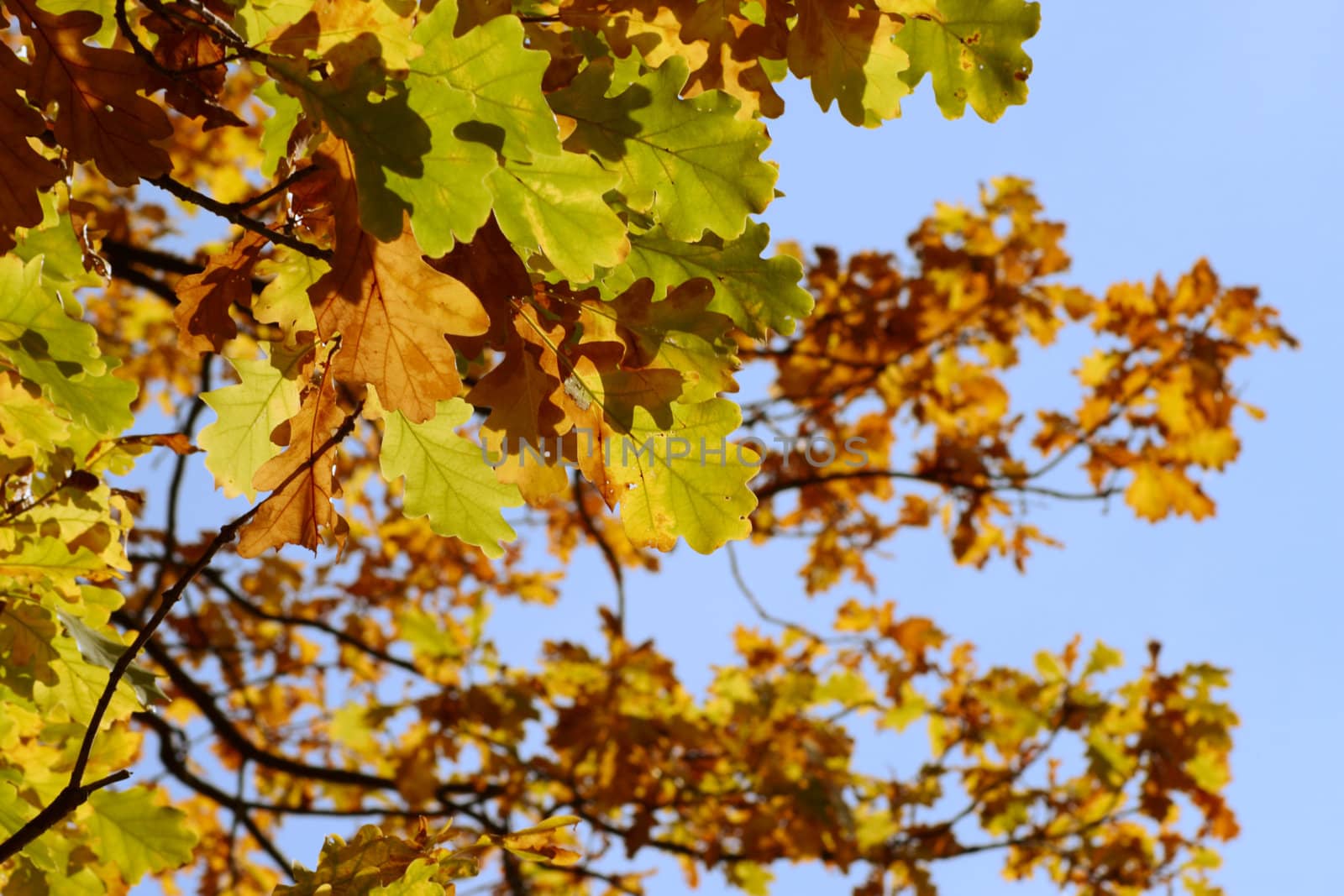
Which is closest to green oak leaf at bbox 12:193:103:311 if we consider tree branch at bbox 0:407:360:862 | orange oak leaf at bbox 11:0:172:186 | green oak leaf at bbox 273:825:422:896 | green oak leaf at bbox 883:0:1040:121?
orange oak leaf at bbox 11:0:172:186

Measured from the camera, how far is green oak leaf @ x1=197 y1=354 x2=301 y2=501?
1.68 metres

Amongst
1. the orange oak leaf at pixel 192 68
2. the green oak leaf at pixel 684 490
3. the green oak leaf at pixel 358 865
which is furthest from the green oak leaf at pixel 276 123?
the green oak leaf at pixel 358 865

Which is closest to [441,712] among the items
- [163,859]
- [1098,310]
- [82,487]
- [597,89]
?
[163,859]

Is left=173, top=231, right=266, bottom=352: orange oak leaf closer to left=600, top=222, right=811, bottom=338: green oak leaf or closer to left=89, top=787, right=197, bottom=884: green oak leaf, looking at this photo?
left=600, top=222, right=811, bottom=338: green oak leaf

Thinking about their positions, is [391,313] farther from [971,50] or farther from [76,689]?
[76,689]

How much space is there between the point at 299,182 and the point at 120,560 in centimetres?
94

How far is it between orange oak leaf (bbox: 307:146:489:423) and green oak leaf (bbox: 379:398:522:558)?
0.40 m

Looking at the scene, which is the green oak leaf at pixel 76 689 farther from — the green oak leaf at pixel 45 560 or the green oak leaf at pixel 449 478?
the green oak leaf at pixel 449 478

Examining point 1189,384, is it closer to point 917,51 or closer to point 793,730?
point 793,730

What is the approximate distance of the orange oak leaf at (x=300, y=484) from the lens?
59.4 inches

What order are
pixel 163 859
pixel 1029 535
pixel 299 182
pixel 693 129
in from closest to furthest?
1. pixel 299 182
2. pixel 693 129
3. pixel 163 859
4. pixel 1029 535

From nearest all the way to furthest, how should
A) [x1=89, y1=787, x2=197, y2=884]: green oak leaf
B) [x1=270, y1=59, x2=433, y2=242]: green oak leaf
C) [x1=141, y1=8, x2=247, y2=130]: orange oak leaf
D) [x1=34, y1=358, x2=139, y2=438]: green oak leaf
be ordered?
1. [x1=270, y1=59, x2=433, y2=242]: green oak leaf
2. [x1=141, y1=8, x2=247, y2=130]: orange oak leaf
3. [x1=34, y1=358, x2=139, y2=438]: green oak leaf
4. [x1=89, y1=787, x2=197, y2=884]: green oak leaf

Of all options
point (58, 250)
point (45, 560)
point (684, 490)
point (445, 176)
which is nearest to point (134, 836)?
point (45, 560)

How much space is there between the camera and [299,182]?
128 cm
